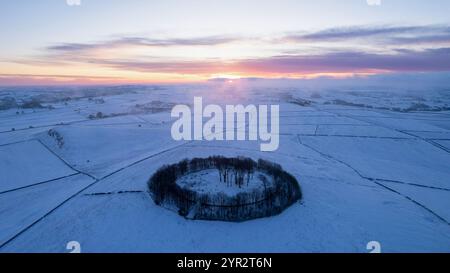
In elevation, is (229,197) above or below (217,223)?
above

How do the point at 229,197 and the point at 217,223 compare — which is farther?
the point at 229,197

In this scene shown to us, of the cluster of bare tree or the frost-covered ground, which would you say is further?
the cluster of bare tree

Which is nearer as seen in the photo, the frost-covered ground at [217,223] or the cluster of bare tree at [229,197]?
the frost-covered ground at [217,223]
